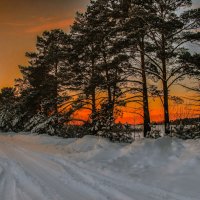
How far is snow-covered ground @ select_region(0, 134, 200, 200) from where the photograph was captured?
9609 mm

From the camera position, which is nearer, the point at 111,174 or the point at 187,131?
the point at 111,174

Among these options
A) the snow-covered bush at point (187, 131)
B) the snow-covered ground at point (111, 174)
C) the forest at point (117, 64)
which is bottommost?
the snow-covered ground at point (111, 174)

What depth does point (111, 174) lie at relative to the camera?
12320 millimetres

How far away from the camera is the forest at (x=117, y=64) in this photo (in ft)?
76.4

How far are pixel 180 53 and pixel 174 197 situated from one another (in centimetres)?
1696

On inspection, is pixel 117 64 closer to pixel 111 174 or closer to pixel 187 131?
pixel 187 131

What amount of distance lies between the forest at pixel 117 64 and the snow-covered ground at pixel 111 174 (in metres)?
5.02

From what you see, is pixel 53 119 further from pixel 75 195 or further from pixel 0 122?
pixel 75 195

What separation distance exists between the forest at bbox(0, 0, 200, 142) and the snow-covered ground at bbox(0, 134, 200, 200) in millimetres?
5016

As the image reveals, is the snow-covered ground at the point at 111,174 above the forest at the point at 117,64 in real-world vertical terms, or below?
below

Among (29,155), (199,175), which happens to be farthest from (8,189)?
(29,155)

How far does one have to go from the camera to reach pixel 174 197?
907cm

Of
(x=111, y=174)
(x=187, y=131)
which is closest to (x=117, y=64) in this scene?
(x=187, y=131)

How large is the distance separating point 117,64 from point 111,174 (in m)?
13.7
